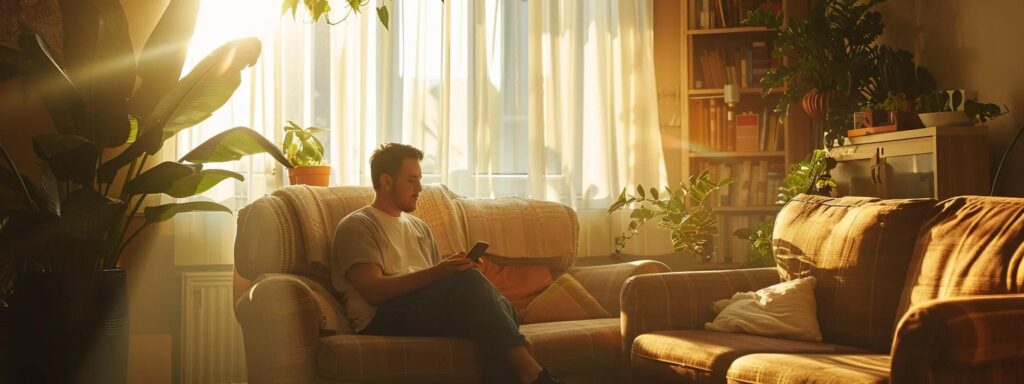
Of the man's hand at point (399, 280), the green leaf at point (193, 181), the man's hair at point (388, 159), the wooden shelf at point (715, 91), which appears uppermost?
the wooden shelf at point (715, 91)

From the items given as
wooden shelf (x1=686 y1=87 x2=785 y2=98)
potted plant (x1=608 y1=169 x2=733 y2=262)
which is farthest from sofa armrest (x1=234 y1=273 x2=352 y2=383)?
wooden shelf (x1=686 y1=87 x2=785 y2=98)

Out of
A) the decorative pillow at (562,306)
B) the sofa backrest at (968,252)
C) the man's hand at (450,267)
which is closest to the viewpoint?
the sofa backrest at (968,252)

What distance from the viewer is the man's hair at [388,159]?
3.31 meters

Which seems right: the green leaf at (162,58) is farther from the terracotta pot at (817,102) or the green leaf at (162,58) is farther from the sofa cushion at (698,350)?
the terracotta pot at (817,102)

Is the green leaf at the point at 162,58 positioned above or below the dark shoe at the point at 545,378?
above

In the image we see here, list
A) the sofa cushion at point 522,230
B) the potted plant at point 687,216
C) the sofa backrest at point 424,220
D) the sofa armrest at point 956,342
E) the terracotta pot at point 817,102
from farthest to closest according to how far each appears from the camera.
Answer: the potted plant at point 687,216 < the terracotta pot at point 817,102 < the sofa cushion at point 522,230 < the sofa backrest at point 424,220 < the sofa armrest at point 956,342

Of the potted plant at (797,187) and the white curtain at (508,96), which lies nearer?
the potted plant at (797,187)

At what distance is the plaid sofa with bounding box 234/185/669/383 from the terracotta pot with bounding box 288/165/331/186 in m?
0.45

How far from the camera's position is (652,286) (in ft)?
10.3

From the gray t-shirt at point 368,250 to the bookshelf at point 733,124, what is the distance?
6.51 ft

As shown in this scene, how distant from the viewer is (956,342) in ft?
6.39

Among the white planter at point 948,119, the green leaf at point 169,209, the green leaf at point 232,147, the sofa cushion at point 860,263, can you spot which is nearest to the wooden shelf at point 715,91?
the white planter at point 948,119

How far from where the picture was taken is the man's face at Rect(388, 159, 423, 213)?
3.31 metres

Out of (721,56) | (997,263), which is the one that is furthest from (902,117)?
(997,263)
